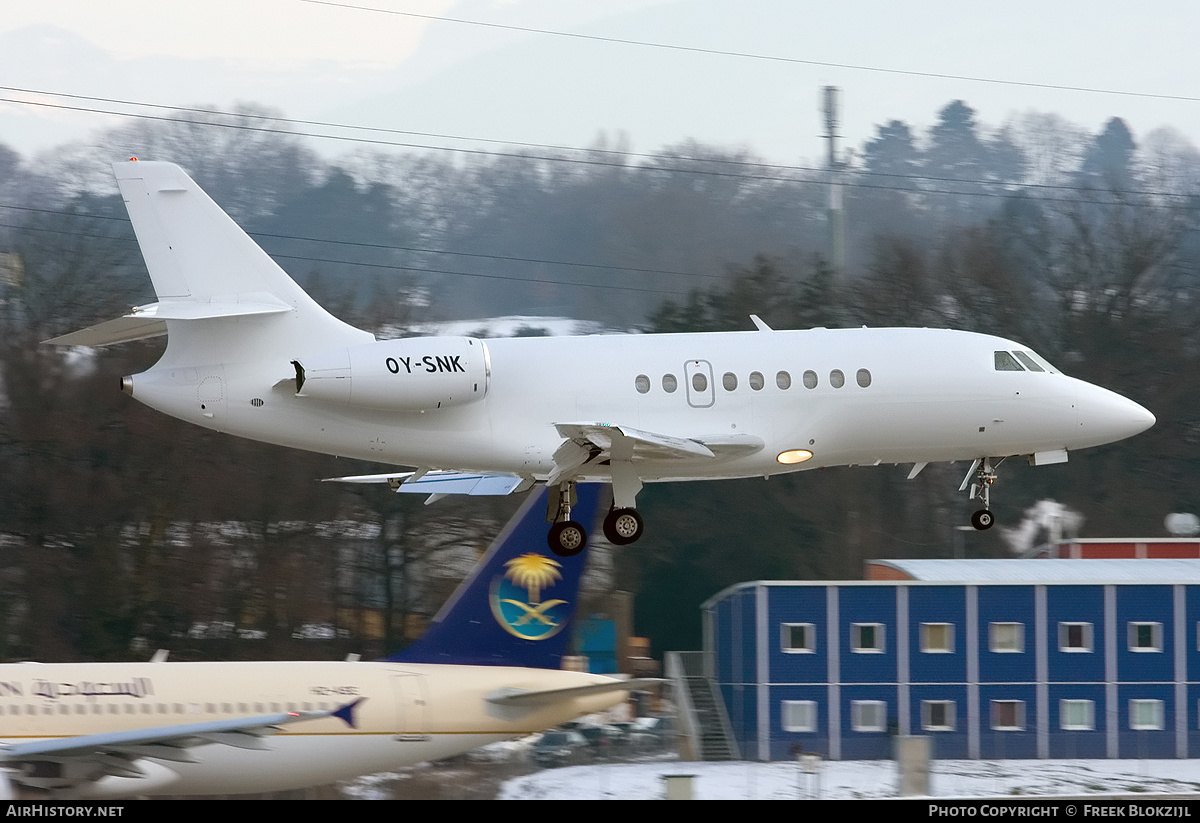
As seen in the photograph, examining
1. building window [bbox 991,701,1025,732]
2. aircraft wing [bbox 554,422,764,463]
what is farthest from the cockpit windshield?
building window [bbox 991,701,1025,732]

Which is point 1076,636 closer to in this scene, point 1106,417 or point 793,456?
point 1106,417

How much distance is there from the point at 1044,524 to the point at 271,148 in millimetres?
40171

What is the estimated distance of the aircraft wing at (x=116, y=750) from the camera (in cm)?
2197

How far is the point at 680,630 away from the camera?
54.7 m

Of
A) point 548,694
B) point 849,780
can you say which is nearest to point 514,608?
point 548,694

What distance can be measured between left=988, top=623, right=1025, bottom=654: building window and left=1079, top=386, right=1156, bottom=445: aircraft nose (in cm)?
1280

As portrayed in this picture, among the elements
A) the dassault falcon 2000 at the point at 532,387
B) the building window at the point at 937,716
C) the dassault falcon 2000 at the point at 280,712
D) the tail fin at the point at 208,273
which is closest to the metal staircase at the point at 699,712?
the building window at the point at 937,716

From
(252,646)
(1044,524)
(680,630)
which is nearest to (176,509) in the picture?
(252,646)

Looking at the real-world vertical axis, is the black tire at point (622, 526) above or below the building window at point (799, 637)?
above

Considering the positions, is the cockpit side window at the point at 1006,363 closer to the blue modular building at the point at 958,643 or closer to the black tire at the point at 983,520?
the black tire at the point at 983,520

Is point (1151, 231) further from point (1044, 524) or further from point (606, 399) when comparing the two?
point (606, 399)

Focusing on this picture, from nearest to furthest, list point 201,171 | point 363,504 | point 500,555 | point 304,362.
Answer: point 304,362, point 500,555, point 363,504, point 201,171

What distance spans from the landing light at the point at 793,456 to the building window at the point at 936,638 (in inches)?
605

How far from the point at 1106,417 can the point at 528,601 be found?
10150 millimetres
